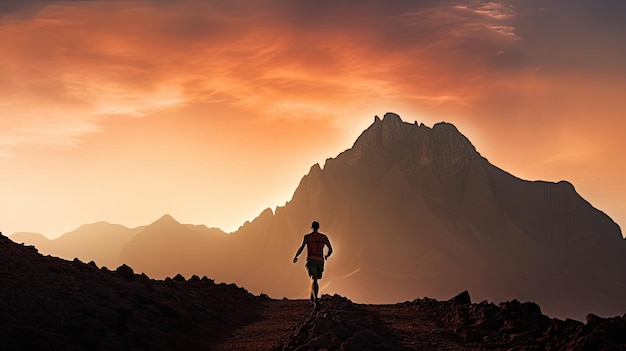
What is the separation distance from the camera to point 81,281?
19375 mm

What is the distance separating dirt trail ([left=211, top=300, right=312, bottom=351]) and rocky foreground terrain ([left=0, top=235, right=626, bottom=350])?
0.06 m

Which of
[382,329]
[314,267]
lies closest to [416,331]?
[382,329]

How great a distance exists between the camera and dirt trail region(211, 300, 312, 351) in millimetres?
18062

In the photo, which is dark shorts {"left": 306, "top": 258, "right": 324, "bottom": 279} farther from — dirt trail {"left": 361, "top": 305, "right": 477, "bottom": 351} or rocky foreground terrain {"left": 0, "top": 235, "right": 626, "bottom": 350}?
dirt trail {"left": 361, "top": 305, "right": 477, "bottom": 351}

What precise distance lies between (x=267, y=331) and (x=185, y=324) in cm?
303

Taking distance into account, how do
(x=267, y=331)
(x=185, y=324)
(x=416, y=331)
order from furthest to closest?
(x=267, y=331) < (x=416, y=331) < (x=185, y=324)

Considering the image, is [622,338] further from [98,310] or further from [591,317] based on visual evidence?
[98,310]

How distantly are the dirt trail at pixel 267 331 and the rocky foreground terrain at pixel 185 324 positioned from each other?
0.06m

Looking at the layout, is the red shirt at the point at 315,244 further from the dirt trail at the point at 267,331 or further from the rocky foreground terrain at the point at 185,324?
the rocky foreground terrain at the point at 185,324

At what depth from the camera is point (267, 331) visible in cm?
2119

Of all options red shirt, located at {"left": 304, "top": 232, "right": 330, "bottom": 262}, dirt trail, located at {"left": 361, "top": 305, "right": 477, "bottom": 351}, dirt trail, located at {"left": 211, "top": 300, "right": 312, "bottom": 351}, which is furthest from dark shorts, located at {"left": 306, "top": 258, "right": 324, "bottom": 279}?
dirt trail, located at {"left": 361, "top": 305, "right": 477, "bottom": 351}

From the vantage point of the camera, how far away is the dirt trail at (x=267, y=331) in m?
18.1

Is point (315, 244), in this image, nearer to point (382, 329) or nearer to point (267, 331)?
point (267, 331)

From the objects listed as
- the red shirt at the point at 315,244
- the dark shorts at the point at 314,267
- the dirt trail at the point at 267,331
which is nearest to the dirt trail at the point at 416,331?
the dark shorts at the point at 314,267
